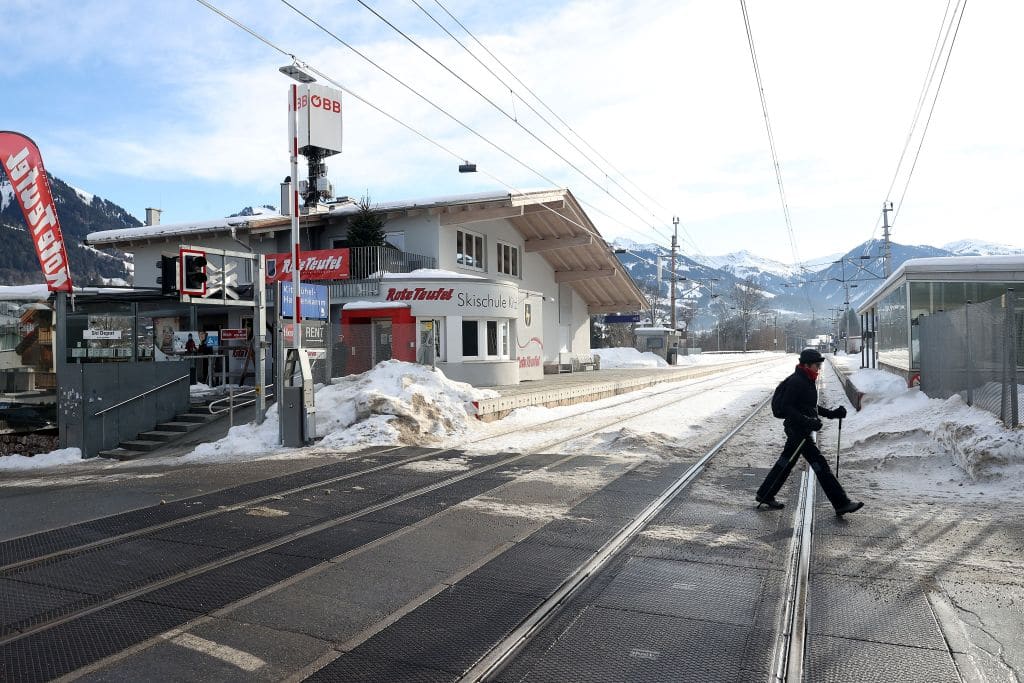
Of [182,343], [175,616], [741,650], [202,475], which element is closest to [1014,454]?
[741,650]

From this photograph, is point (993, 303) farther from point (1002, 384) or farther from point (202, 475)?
point (202, 475)

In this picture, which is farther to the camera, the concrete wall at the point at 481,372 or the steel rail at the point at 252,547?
the concrete wall at the point at 481,372

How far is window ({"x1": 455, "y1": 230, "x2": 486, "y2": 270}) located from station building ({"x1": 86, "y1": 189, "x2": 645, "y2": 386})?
47mm

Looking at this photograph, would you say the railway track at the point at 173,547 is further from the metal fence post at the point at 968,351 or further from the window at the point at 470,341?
the window at the point at 470,341

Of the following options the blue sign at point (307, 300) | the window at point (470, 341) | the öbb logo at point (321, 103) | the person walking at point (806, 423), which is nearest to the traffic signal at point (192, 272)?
the blue sign at point (307, 300)

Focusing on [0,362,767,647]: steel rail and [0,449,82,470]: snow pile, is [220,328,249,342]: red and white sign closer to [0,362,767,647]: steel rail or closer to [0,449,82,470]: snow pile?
[0,449,82,470]: snow pile

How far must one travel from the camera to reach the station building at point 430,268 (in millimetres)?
25472

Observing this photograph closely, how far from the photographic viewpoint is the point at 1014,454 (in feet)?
28.8

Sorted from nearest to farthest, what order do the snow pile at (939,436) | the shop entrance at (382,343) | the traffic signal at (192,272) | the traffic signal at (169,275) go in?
the snow pile at (939,436) → the traffic signal at (192,272) → the traffic signal at (169,275) → the shop entrance at (382,343)

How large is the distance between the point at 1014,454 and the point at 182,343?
1804 centimetres

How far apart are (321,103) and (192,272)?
4463mm

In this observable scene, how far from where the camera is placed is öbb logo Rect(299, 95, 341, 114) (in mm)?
14969

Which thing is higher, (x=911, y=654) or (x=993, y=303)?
(x=993, y=303)

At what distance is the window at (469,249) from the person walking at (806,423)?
2365 centimetres
